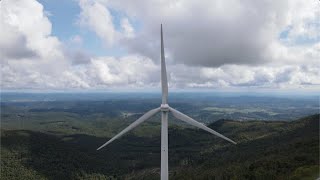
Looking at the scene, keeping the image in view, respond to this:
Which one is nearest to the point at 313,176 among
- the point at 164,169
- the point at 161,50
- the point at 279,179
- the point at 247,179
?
the point at 279,179

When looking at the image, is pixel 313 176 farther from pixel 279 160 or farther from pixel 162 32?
pixel 162 32

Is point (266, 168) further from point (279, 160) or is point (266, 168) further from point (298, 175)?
point (298, 175)

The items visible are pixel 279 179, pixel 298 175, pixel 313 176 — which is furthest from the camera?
pixel 279 179

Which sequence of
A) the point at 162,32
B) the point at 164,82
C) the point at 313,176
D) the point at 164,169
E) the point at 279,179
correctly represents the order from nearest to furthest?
the point at 162,32 → the point at 164,169 → the point at 164,82 → the point at 313,176 → the point at 279,179

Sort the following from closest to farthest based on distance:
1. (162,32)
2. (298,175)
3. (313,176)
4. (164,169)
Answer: (162,32) < (164,169) < (313,176) < (298,175)

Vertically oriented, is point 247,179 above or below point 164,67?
below

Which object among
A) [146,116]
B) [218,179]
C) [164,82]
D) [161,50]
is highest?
[161,50]

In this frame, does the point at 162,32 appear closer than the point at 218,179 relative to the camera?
Yes

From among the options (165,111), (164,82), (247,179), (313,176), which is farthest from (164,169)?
(247,179)

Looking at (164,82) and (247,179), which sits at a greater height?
(164,82)
